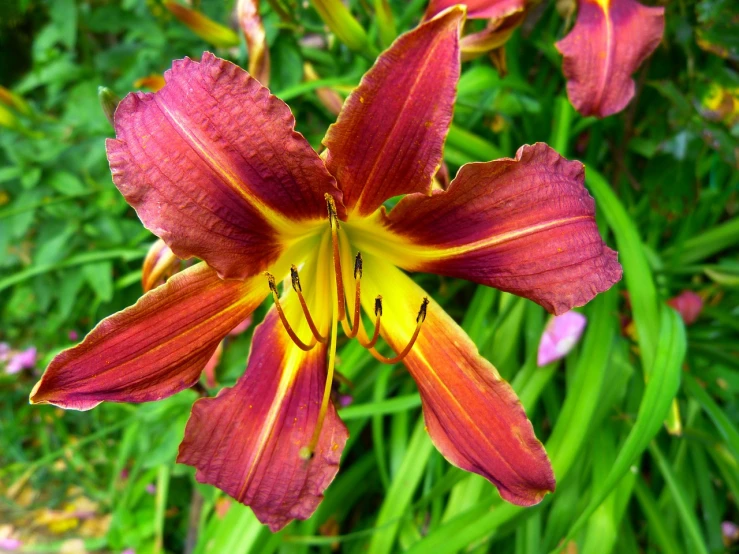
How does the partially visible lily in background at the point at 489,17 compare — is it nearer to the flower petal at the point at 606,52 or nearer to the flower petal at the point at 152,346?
the flower petal at the point at 606,52

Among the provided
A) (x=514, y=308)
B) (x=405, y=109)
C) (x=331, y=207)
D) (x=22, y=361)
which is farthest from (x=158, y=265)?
(x=22, y=361)

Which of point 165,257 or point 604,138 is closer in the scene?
point 165,257

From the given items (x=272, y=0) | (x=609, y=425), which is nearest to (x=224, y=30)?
(x=272, y=0)

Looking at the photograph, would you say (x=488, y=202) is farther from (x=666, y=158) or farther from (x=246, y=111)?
(x=666, y=158)

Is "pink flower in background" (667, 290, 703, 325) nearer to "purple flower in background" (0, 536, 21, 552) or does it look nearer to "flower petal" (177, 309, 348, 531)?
"flower petal" (177, 309, 348, 531)

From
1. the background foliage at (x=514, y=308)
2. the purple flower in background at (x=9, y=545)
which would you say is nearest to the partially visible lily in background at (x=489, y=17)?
the background foliage at (x=514, y=308)

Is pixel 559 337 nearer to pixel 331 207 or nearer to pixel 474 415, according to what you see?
pixel 474 415

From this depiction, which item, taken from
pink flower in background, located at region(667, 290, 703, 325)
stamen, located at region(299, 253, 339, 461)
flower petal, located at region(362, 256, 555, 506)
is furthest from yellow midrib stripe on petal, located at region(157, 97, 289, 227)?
pink flower in background, located at region(667, 290, 703, 325)

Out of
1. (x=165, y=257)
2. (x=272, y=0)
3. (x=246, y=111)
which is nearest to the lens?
(x=246, y=111)
